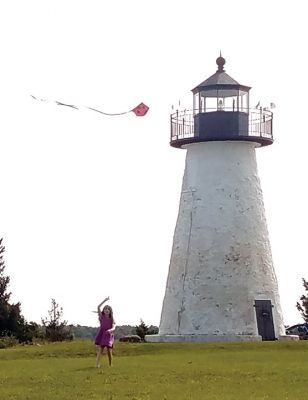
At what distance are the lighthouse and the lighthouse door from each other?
4 cm

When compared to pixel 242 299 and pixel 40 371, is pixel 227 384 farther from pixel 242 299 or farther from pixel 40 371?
pixel 242 299

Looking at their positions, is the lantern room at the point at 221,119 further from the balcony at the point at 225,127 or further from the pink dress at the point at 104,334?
the pink dress at the point at 104,334

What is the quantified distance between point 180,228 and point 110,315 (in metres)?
21.0

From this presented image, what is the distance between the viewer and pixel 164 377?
23.0 m

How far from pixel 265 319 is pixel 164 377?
2342 cm

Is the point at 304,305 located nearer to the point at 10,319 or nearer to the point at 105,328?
the point at 10,319

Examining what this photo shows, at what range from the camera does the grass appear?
762 inches

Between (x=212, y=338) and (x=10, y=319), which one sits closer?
(x=212, y=338)

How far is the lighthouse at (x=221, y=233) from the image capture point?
4559 centimetres

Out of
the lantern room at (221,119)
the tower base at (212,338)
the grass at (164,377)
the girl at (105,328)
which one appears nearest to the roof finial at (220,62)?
the lantern room at (221,119)

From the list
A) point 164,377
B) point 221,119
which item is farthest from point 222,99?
point 164,377

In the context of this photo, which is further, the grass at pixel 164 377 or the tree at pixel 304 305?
the tree at pixel 304 305

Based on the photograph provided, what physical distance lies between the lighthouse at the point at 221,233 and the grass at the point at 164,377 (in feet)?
31.6

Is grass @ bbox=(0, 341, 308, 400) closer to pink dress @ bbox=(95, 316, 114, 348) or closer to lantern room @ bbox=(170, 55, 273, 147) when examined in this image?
pink dress @ bbox=(95, 316, 114, 348)
